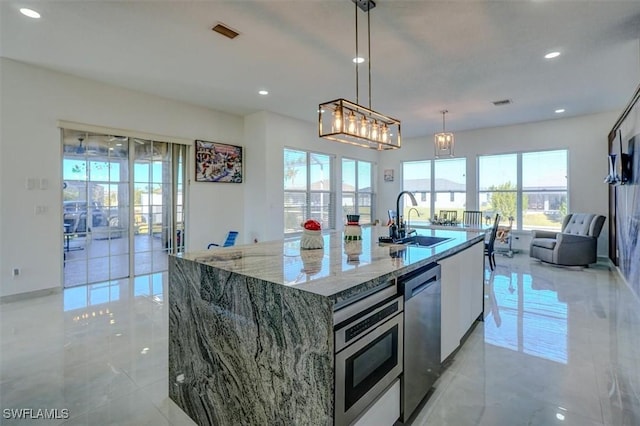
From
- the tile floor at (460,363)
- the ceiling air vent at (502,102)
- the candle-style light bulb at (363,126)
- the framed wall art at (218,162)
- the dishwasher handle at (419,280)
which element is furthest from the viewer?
the framed wall art at (218,162)

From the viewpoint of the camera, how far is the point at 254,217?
654 cm

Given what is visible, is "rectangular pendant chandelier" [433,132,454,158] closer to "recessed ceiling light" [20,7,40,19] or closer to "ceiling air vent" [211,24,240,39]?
"ceiling air vent" [211,24,240,39]

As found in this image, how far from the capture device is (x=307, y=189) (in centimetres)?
730

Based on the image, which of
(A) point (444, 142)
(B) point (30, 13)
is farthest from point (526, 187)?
(B) point (30, 13)

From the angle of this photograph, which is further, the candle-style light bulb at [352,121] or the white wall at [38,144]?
the white wall at [38,144]

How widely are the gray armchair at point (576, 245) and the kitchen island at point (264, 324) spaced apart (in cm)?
496

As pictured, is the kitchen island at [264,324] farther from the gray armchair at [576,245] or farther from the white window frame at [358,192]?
the white window frame at [358,192]

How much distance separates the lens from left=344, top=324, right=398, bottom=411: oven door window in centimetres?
138

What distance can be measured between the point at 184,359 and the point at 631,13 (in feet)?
15.2

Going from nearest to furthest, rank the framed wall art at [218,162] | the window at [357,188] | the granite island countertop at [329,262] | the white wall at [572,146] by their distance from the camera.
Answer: the granite island countertop at [329,262] → the framed wall art at [218,162] → the white wall at [572,146] → the window at [357,188]

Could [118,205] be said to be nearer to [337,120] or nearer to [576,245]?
[337,120]

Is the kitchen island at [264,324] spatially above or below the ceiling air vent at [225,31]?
below

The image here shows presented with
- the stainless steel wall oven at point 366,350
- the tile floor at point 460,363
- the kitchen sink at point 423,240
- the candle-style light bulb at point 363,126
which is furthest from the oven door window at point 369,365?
the candle-style light bulb at point 363,126

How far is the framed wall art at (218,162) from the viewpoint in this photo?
237 inches
